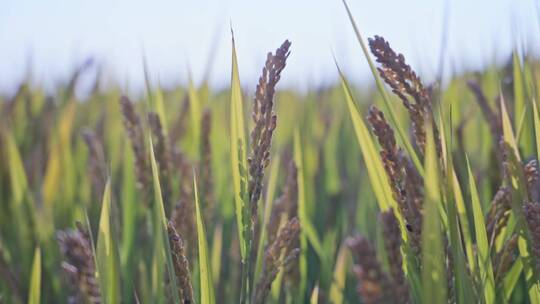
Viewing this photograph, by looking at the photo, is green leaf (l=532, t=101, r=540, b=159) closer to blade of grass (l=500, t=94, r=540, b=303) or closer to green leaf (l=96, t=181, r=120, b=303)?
blade of grass (l=500, t=94, r=540, b=303)

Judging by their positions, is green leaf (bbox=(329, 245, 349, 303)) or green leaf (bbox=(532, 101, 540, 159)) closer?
green leaf (bbox=(532, 101, 540, 159))

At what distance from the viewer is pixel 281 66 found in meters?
0.66

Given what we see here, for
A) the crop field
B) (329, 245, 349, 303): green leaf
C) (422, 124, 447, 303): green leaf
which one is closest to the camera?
(422, 124, 447, 303): green leaf

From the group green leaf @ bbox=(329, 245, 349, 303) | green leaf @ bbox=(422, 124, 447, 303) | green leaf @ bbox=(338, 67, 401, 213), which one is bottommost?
green leaf @ bbox=(329, 245, 349, 303)

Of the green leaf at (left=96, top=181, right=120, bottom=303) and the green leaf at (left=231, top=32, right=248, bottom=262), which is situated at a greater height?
the green leaf at (left=231, top=32, right=248, bottom=262)

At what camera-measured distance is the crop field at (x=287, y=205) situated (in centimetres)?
65

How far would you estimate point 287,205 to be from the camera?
104cm

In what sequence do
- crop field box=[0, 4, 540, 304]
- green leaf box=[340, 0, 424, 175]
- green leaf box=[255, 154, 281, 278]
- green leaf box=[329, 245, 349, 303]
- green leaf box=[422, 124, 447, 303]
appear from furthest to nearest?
green leaf box=[329, 245, 349, 303] → green leaf box=[255, 154, 281, 278] → green leaf box=[340, 0, 424, 175] → crop field box=[0, 4, 540, 304] → green leaf box=[422, 124, 447, 303]

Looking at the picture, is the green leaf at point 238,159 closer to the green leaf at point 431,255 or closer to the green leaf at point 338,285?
the green leaf at point 431,255

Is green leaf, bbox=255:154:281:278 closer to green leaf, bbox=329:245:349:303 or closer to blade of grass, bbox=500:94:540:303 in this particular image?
green leaf, bbox=329:245:349:303

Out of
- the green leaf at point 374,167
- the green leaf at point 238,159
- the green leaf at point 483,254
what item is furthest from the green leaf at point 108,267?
the green leaf at point 483,254

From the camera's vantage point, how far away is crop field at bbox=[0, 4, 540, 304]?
0.65 m

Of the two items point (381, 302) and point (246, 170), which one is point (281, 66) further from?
point (381, 302)

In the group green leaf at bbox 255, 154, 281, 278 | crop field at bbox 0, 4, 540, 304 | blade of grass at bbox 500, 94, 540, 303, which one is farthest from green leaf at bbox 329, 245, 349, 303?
blade of grass at bbox 500, 94, 540, 303
